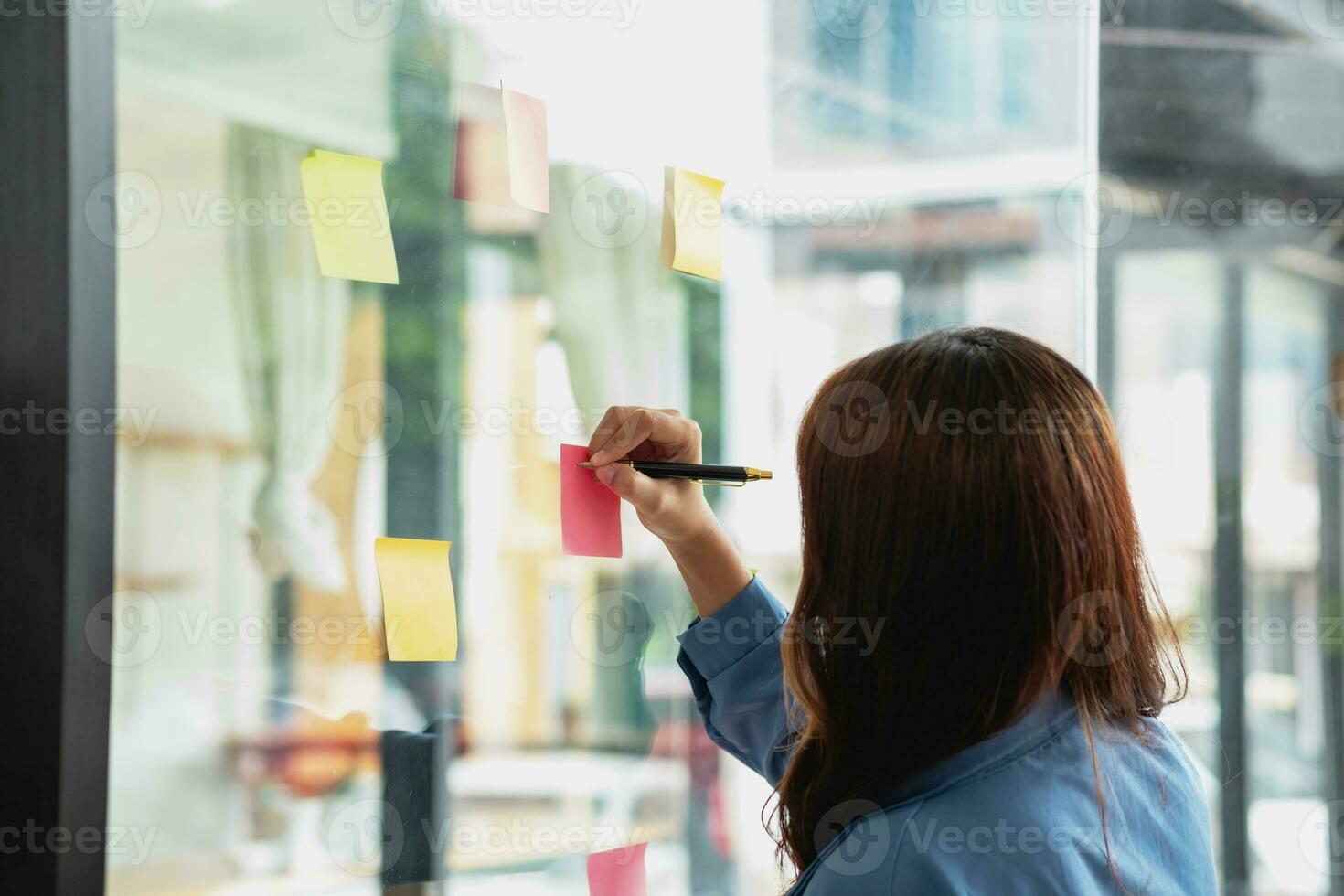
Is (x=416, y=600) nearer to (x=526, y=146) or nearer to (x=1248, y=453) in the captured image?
(x=526, y=146)

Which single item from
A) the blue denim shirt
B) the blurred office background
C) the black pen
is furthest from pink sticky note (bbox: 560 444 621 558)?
the blue denim shirt

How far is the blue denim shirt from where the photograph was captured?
0.54 m

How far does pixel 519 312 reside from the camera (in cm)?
127

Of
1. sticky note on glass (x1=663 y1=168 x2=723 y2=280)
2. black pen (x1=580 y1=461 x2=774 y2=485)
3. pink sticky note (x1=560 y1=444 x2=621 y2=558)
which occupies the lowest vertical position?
pink sticky note (x1=560 y1=444 x2=621 y2=558)

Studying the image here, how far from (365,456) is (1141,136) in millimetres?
1169

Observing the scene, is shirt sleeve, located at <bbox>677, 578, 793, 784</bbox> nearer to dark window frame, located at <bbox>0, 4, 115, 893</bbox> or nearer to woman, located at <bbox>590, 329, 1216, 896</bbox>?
woman, located at <bbox>590, 329, 1216, 896</bbox>

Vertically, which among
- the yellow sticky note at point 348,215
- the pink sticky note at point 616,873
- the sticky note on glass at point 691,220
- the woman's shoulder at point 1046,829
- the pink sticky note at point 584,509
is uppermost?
the sticky note on glass at point 691,220

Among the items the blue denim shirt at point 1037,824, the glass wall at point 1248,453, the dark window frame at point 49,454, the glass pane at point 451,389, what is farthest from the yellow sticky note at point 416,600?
the glass wall at point 1248,453

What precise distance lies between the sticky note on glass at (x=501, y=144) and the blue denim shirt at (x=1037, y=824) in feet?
1.66

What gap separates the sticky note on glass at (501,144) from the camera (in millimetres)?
795

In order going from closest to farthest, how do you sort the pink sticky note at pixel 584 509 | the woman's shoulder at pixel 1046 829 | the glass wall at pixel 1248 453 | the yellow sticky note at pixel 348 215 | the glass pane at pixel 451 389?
the woman's shoulder at pixel 1046 829 → the yellow sticky note at pixel 348 215 → the pink sticky note at pixel 584 509 → the glass pane at pixel 451 389 → the glass wall at pixel 1248 453

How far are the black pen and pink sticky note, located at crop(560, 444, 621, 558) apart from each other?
0.01 m

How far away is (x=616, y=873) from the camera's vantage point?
89 cm

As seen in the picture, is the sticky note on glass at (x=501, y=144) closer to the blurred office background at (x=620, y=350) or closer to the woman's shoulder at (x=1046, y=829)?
the blurred office background at (x=620, y=350)
